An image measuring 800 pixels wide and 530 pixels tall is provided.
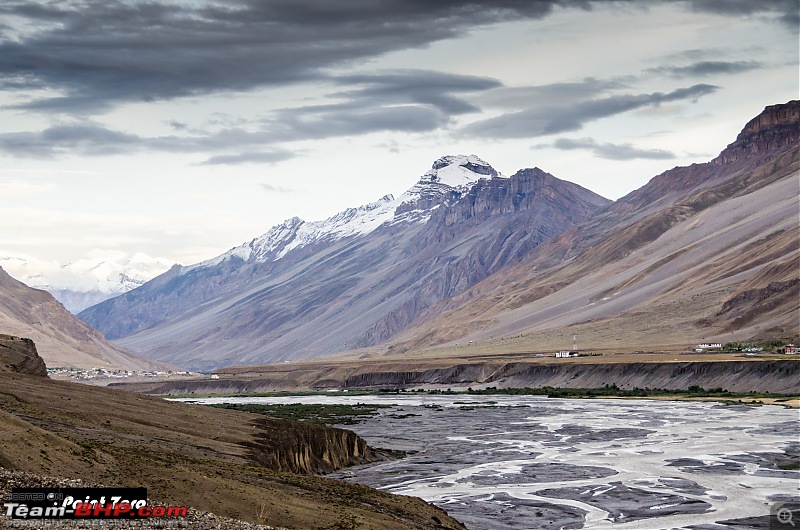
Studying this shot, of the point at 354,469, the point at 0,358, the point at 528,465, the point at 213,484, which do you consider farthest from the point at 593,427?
the point at 213,484

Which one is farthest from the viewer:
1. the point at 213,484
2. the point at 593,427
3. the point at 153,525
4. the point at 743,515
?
the point at 593,427

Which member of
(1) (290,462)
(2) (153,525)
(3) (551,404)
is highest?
(2) (153,525)

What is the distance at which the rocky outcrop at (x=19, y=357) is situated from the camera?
8038 centimetres

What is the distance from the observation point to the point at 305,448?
7469 centimetres

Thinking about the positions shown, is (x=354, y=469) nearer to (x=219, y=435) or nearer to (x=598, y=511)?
(x=219, y=435)

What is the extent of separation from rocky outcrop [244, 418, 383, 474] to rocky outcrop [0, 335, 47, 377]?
18493 mm

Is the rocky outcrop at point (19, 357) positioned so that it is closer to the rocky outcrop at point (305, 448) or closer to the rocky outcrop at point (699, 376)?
the rocky outcrop at point (305, 448)

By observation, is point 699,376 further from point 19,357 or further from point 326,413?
point 19,357

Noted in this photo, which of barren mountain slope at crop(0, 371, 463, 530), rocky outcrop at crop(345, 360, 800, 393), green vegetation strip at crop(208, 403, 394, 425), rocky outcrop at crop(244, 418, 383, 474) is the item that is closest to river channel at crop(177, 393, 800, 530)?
rocky outcrop at crop(244, 418, 383, 474)

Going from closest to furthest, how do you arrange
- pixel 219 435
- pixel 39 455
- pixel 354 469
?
pixel 39 455 < pixel 219 435 < pixel 354 469

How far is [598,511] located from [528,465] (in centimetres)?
2146

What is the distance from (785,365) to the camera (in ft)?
505

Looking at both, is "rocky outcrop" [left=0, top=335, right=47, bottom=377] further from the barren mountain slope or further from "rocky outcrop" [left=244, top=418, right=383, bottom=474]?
"rocky outcrop" [left=244, top=418, right=383, bottom=474]

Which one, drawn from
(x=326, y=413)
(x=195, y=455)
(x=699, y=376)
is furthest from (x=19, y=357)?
(x=699, y=376)
